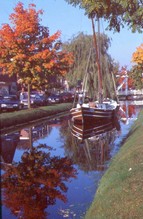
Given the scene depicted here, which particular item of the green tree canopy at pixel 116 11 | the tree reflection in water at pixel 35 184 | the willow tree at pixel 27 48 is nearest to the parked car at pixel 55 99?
the willow tree at pixel 27 48

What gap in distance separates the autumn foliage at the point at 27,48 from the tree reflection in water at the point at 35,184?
20.9 meters

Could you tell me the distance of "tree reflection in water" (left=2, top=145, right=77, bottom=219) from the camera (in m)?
11.5

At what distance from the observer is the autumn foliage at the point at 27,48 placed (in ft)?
129

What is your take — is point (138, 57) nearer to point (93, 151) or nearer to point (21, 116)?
point (21, 116)

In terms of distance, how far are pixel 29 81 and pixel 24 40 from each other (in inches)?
151

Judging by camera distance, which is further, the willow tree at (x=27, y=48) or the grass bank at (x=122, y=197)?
the willow tree at (x=27, y=48)

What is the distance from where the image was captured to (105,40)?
61.8 metres

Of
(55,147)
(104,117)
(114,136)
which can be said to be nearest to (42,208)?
(55,147)

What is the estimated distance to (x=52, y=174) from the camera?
1576 centimetres

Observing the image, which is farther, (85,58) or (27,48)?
(85,58)

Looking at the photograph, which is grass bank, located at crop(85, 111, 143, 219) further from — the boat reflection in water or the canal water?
the boat reflection in water

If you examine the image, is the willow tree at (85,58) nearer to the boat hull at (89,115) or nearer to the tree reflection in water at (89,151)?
the boat hull at (89,115)

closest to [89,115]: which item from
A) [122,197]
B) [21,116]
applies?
[21,116]

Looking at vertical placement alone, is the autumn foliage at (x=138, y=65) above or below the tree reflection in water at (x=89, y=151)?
above
